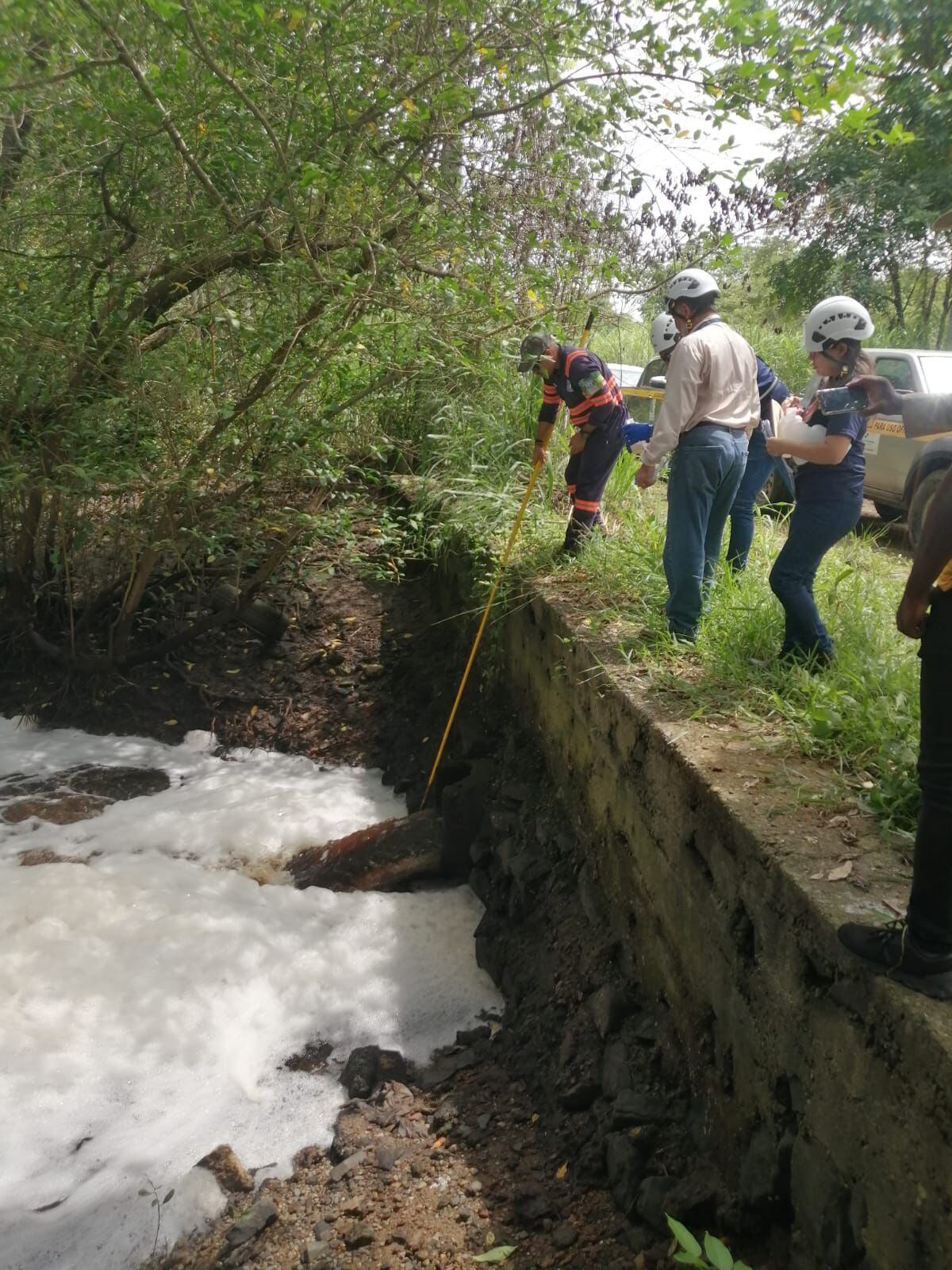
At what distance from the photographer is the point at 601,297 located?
24.1 ft

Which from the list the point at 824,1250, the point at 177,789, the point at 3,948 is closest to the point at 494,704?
the point at 177,789

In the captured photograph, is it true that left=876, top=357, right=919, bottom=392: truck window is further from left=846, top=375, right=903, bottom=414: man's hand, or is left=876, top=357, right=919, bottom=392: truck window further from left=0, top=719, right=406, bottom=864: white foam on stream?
left=0, top=719, right=406, bottom=864: white foam on stream

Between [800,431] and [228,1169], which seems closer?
[228,1169]

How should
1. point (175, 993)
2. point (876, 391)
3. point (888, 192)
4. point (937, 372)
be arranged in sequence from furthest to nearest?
point (888, 192) < point (937, 372) < point (175, 993) < point (876, 391)

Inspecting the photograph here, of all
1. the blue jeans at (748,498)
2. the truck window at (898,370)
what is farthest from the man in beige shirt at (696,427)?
the truck window at (898,370)

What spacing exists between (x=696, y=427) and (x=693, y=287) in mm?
575

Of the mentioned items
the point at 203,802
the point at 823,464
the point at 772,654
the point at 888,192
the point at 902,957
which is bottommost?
the point at 203,802

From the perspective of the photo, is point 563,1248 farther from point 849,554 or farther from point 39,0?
point 39,0

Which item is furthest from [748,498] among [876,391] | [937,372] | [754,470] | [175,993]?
[937,372]

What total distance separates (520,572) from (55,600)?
12.3ft

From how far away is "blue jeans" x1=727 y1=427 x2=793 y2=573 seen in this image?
4984 millimetres

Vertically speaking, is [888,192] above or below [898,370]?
above

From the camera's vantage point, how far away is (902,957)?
2102 millimetres

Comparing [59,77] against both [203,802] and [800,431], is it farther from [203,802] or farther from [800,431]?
[203,802]
